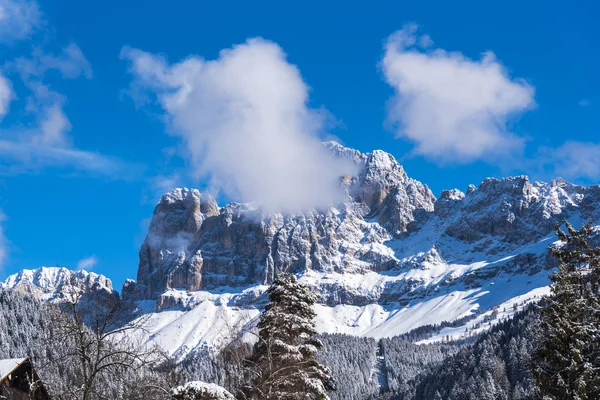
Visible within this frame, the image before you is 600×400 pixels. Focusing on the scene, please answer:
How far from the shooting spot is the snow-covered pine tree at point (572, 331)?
24698mm

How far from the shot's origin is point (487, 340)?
160125mm

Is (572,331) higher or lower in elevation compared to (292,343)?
lower

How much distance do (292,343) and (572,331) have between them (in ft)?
37.4

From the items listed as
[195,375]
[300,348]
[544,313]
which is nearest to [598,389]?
[544,313]

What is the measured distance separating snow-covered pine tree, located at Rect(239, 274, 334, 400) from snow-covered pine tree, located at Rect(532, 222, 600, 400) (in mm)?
9061

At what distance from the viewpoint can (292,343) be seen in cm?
2802

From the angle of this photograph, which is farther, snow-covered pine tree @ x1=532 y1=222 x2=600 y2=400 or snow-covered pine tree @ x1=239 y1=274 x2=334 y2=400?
snow-covered pine tree @ x1=239 y1=274 x2=334 y2=400

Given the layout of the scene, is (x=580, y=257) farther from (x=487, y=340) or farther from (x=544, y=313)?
(x=487, y=340)

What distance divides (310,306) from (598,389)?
39.3ft

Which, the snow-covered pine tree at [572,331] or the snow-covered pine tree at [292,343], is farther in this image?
the snow-covered pine tree at [292,343]

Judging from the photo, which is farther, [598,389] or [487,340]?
[487,340]

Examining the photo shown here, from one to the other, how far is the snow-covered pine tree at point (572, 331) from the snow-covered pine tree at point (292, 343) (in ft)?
29.7

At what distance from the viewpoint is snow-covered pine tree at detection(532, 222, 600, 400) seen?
2470cm

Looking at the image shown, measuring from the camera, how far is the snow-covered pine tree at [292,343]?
26.2 metres
